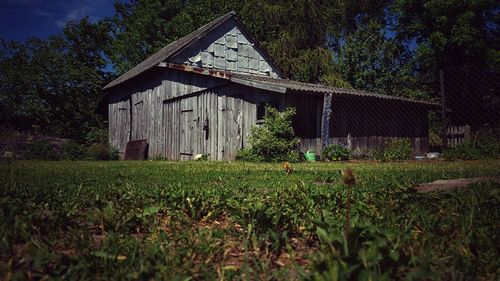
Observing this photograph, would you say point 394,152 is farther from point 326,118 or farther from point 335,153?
point 326,118

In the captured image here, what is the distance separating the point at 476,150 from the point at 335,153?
14.4ft

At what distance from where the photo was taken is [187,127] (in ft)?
49.2

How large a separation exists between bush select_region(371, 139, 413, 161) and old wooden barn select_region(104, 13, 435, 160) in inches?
38.0

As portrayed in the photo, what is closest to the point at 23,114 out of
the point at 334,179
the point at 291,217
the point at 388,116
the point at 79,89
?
the point at 79,89

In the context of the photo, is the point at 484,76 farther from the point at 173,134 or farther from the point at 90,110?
the point at 90,110

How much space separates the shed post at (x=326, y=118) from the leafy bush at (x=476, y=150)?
154 inches

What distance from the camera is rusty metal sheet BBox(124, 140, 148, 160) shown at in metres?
17.2

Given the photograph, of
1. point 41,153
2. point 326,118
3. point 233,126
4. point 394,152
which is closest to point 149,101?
point 41,153

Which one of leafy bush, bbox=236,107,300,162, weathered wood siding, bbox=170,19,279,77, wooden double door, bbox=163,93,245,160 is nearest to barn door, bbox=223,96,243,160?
wooden double door, bbox=163,93,245,160

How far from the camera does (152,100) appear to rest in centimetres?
1717

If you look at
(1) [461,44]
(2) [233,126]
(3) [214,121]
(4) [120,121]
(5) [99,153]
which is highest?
(1) [461,44]

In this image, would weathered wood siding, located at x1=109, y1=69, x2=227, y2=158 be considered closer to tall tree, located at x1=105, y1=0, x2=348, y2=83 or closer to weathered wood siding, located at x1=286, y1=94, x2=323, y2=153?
weathered wood siding, located at x1=286, y1=94, x2=323, y2=153

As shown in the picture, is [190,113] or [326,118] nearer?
[326,118]

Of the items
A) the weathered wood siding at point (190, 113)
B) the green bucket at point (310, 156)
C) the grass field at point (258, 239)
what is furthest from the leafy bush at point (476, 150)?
the grass field at point (258, 239)
